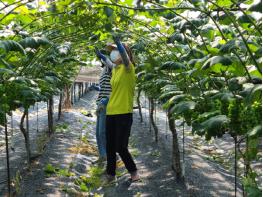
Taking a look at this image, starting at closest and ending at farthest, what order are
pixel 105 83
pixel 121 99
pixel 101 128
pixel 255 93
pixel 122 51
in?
1. pixel 255 93
2. pixel 122 51
3. pixel 121 99
4. pixel 105 83
5. pixel 101 128

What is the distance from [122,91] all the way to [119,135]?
471 mm

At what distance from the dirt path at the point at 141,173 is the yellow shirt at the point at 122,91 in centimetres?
98

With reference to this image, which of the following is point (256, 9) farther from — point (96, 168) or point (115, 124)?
point (96, 168)

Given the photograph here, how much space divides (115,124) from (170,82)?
85 centimetres

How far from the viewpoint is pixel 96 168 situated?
643cm

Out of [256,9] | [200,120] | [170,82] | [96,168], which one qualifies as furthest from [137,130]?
[256,9]

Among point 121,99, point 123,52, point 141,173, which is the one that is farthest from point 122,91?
point 141,173

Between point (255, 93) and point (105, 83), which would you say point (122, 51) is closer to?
point (105, 83)

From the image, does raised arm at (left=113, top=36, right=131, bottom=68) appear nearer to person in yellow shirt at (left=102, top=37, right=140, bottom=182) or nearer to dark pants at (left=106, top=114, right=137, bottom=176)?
person in yellow shirt at (left=102, top=37, right=140, bottom=182)

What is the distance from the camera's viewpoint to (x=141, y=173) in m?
5.94

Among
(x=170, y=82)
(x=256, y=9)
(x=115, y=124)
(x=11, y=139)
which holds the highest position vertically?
(x=256, y=9)

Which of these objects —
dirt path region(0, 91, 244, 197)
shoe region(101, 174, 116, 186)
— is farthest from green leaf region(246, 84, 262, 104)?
shoe region(101, 174, 116, 186)

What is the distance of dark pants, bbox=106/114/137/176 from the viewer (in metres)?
4.72

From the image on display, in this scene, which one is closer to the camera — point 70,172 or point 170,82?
point 170,82
